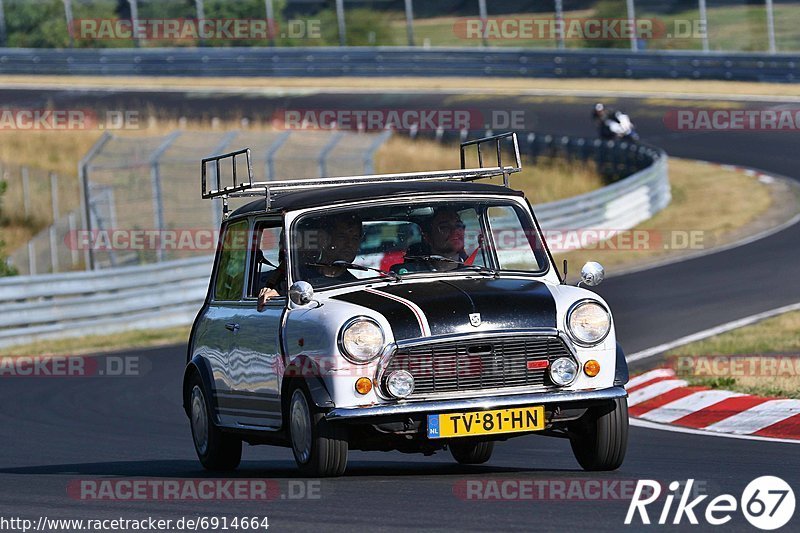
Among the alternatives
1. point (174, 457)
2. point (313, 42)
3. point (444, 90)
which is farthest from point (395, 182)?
point (313, 42)

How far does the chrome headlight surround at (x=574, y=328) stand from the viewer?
772 centimetres

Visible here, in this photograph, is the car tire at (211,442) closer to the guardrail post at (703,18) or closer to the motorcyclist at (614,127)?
the motorcyclist at (614,127)

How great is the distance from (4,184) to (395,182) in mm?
19210

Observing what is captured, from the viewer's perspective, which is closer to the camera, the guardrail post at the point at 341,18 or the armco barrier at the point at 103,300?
the armco barrier at the point at 103,300

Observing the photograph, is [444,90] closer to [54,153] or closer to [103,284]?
[54,153]

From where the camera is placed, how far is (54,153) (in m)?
35.2

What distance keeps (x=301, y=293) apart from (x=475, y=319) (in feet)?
3.44

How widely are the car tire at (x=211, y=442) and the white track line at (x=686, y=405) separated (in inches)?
135

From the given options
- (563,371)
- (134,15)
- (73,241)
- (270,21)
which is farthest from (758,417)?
(134,15)

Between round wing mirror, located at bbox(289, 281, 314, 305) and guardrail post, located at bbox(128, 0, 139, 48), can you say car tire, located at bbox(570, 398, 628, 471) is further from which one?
guardrail post, located at bbox(128, 0, 139, 48)

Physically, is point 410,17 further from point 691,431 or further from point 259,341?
point 259,341

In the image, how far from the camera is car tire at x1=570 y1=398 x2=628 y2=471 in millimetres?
7762

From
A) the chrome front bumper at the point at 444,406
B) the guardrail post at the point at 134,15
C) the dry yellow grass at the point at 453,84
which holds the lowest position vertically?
the chrome front bumper at the point at 444,406

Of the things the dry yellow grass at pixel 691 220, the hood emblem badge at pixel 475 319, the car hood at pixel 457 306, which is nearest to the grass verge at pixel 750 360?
the car hood at pixel 457 306
